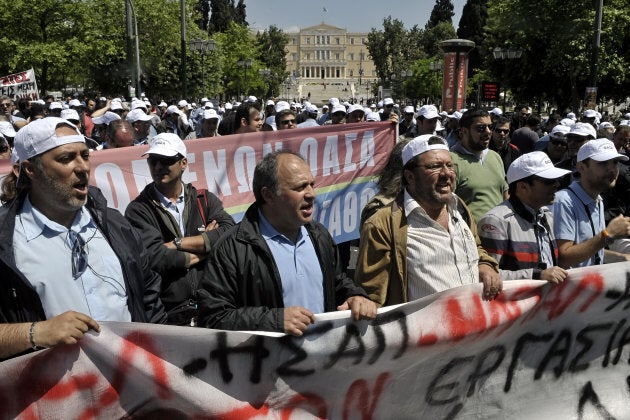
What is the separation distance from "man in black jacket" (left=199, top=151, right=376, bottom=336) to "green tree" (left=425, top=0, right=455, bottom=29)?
321 ft

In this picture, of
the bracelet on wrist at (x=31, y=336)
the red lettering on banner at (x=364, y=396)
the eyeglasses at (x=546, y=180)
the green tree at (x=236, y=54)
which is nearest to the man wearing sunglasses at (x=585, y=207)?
the eyeglasses at (x=546, y=180)

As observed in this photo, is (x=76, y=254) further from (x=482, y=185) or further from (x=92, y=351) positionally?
(x=482, y=185)

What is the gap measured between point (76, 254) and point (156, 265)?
3.19ft

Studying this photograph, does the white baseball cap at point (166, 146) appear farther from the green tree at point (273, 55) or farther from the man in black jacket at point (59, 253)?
the green tree at point (273, 55)

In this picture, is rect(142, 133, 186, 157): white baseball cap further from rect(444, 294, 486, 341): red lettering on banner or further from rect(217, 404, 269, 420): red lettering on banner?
rect(444, 294, 486, 341): red lettering on banner

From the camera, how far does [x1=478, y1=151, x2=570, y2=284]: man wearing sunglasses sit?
12.0ft

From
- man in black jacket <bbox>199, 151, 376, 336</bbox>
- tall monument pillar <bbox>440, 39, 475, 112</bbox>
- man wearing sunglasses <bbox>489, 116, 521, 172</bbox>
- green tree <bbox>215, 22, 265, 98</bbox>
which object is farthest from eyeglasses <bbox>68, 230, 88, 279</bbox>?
green tree <bbox>215, 22, 265, 98</bbox>

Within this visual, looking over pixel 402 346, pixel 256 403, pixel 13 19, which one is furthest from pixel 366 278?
pixel 13 19

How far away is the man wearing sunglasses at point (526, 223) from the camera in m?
3.66

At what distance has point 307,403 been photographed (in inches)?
111

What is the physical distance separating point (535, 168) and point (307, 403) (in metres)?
1.87

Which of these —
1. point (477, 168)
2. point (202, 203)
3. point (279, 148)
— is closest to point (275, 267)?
point (202, 203)

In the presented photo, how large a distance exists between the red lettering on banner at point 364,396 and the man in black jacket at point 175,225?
119 cm

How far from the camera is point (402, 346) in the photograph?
116 inches
